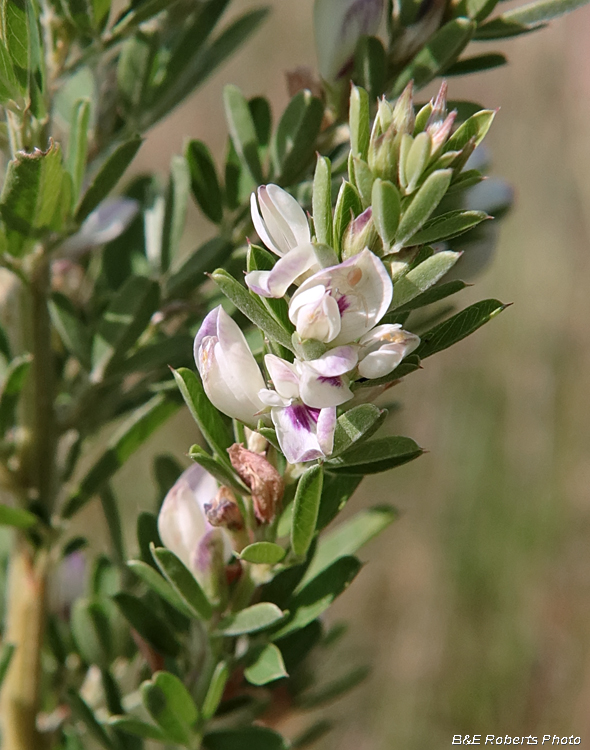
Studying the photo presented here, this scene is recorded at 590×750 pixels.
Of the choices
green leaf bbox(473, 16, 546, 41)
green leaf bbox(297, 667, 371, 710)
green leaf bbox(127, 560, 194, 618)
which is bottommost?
green leaf bbox(297, 667, 371, 710)

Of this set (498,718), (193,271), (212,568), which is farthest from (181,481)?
(498,718)

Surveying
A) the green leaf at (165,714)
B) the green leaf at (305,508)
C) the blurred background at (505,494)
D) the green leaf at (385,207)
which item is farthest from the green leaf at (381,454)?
the blurred background at (505,494)

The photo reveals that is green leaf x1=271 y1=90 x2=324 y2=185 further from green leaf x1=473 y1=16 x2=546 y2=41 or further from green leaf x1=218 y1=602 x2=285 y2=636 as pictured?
green leaf x1=218 y1=602 x2=285 y2=636

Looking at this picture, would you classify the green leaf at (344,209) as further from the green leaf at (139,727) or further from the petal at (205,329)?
the green leaf at (139,727)

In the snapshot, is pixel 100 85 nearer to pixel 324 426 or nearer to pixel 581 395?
pixel 324 426

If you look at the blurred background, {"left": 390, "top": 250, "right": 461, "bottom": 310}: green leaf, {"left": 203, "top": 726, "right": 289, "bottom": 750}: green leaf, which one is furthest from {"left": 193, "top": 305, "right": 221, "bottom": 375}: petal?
the blurred background

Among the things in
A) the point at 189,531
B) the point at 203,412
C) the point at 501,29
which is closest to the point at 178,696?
the point at 189,531

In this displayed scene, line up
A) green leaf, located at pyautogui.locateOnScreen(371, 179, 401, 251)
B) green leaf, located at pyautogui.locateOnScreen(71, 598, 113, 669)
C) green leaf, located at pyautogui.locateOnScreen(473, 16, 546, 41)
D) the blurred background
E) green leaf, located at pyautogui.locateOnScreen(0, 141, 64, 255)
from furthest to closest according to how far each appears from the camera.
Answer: the blurred background
green leaf, located at pyautogui.locateOnScreen(71, 598, 113, 669)
green leaf, located at pyautogui.locateOnScreen(473, 16, 546, 41)
green leaf, located at pyautogui.locateOnScreen(0, 141, 64, 255)
green leaf, located at pyautogui.locateOnScreen(371, 179, 401, 251)
